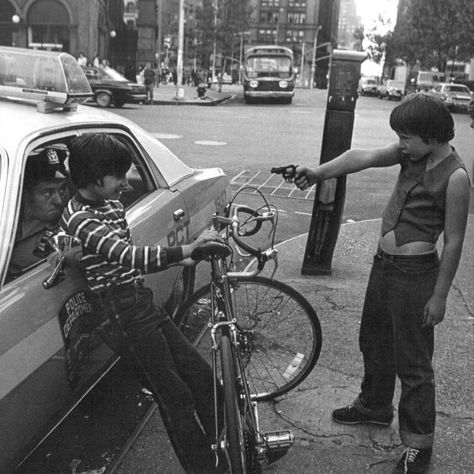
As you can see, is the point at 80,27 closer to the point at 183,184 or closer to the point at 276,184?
the point at 276,184

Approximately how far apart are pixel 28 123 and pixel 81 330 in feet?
3.34

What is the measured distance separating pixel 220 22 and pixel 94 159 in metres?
66.5

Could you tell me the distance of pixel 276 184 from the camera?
10.4 metres

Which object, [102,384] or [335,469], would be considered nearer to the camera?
[335,469]

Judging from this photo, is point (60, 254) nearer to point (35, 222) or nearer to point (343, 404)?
point (35, 222)

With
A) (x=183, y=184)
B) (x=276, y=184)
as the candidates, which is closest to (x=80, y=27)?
(x=276, y=184)

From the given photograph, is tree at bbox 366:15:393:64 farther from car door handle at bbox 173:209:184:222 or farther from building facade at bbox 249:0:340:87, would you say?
car door handle at bbox 173:209:184:222

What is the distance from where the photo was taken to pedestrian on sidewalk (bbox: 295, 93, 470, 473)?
2.75m

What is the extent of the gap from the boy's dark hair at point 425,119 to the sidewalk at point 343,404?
1.52 metres

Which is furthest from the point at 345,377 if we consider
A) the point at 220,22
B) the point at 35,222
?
the point at 220,22

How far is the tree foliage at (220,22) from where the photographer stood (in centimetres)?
6562

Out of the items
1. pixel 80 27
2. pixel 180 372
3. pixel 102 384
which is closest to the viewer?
pixel 180 372

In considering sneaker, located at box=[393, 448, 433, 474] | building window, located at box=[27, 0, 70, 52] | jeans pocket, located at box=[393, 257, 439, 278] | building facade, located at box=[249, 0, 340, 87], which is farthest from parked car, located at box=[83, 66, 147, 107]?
building facade, located at box=[249, 0, 340, 87]

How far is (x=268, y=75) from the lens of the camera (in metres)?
35.6
